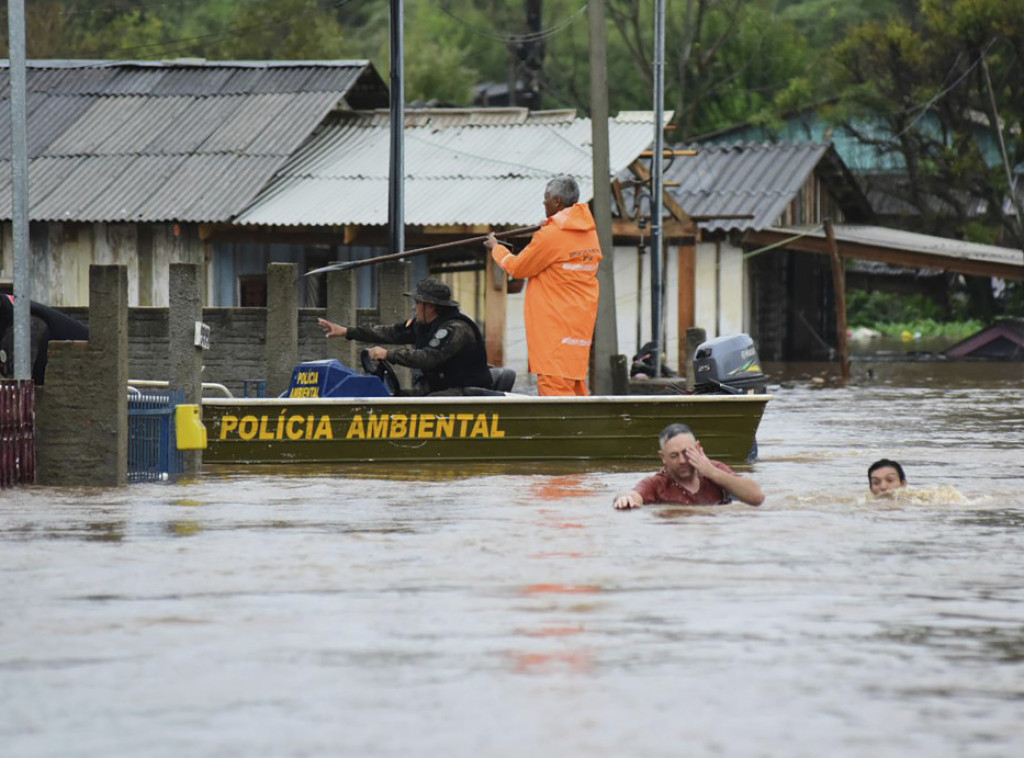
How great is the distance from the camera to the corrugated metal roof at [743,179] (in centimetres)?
3788

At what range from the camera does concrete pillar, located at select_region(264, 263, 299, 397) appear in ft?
63.7

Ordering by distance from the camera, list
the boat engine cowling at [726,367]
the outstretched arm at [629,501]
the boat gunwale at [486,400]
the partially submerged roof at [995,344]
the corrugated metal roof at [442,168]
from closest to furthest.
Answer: the outstretched arm at [629,501], the boat gunwale at [486,400], the boat engine cowling at [726,367], the corrugated metal roof at [442,168], the partially submerged roof at [995,344]

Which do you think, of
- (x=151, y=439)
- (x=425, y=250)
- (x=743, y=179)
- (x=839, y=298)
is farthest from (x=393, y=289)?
(x=743, y=179)

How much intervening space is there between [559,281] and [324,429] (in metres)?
2.09

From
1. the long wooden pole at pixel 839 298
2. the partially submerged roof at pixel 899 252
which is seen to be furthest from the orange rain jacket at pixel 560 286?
the partially submerged roof at pixel 899 252

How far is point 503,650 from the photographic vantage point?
7.91m

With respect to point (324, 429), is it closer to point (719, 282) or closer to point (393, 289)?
point (393, 289)

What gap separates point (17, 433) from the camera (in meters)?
13.8

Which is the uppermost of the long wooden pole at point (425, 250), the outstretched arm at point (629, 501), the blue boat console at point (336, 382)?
the long wooden pole at point (425, 250)

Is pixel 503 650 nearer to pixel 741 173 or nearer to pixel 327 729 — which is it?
pixel 327 729

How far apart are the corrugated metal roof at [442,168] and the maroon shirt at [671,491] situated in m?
14.3

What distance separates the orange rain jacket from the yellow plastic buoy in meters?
2.55

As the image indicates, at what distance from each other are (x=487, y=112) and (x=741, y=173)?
10125mm

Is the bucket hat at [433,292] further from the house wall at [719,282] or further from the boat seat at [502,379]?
the house wall at [719,282]
